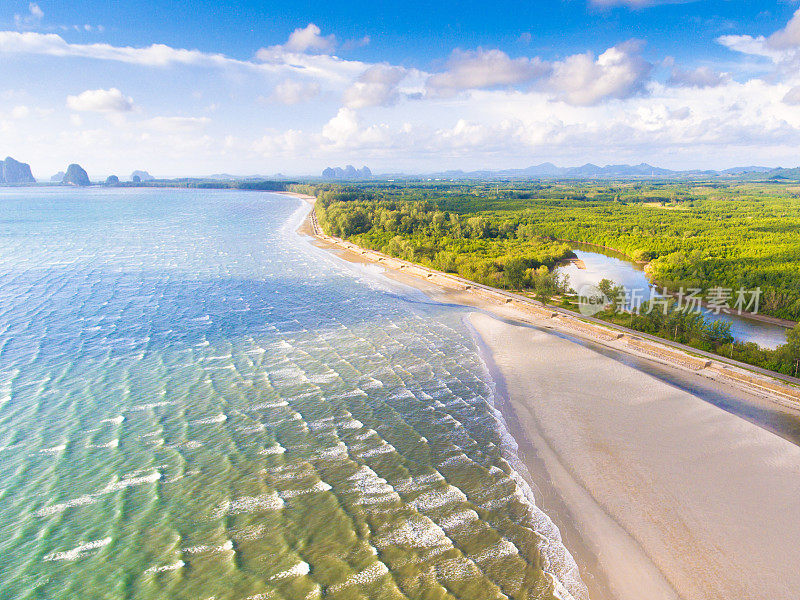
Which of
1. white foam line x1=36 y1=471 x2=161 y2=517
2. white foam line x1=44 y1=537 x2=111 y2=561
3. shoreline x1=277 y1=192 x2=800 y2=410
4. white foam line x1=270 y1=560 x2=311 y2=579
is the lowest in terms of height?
white foam line x1=44 y1=537 x2=111 y2=561

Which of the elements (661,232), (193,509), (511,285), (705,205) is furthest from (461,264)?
(705,205)

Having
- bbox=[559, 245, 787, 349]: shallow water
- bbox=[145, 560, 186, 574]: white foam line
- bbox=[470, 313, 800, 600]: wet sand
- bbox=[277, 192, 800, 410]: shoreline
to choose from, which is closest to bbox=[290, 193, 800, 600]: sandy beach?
bbox=[470, 313, 800, 600]: wet sand

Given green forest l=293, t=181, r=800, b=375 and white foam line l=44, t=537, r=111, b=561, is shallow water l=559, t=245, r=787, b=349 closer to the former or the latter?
green forest l=293, t=181, r=800, b=375

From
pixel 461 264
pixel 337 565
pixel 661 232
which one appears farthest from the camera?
pixel 661 232

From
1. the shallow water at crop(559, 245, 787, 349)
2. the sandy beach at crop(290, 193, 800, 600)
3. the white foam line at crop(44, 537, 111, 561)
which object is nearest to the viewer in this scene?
the sandy beach at crop(290, 193, 800, 600)

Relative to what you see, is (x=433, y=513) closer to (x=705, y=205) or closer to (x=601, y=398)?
(x=601, y=398)
